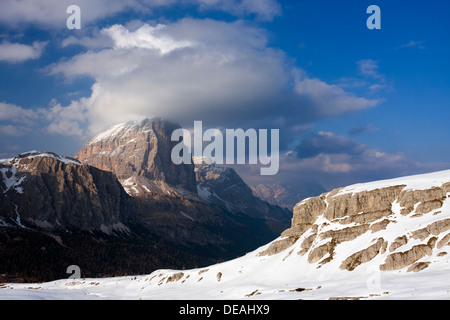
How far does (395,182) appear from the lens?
357 feet

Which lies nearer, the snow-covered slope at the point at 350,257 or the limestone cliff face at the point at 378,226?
the snow-covered slope at the point at 350,257

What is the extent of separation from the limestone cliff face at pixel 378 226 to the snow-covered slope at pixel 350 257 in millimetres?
181

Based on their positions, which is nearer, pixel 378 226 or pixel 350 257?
pixel 350 257

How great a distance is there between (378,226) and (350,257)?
12622 millimetres

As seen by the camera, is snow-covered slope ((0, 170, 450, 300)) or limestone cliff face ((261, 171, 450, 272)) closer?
snow-covered slope ((0, 170, 450, 300))

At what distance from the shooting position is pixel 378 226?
95.2m

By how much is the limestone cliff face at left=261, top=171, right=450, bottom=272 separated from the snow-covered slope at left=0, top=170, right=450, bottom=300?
7.1 inches

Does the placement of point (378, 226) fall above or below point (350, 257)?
above

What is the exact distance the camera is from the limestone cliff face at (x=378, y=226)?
256 feet

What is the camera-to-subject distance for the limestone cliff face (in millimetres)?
78125

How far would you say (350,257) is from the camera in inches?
3479
